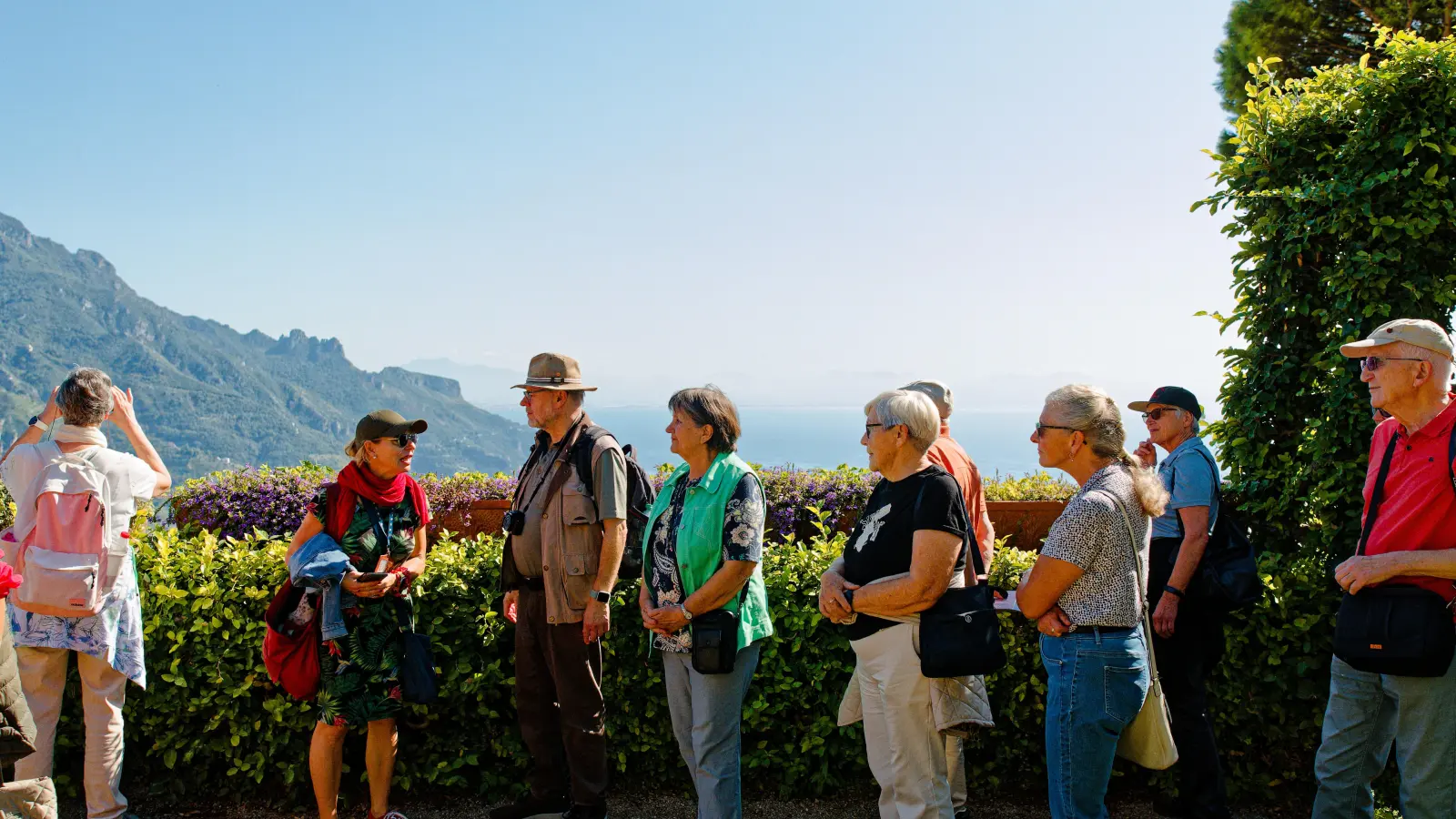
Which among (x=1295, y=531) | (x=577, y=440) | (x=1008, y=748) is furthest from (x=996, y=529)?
(x=577, y=440)

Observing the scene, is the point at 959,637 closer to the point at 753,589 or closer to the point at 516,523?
the point at 753,589

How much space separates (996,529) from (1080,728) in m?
5.66

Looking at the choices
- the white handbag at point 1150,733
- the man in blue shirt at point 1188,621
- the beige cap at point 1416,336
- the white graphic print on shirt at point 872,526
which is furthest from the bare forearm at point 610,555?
the beige cap at point 1416,336

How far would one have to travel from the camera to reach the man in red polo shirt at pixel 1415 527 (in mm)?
3393

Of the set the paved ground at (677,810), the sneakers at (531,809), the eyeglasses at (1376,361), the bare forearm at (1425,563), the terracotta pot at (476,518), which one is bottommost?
the paved ground at (677,810)

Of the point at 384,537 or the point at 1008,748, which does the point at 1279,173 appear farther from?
the point at 384,537

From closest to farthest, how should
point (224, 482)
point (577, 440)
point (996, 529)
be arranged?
point (577, 440) < point (996, 529) < point (224, 482)

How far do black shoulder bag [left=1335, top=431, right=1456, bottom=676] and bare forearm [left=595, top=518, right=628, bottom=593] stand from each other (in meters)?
2.97

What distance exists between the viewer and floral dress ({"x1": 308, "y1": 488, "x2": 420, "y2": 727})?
13.7 feet

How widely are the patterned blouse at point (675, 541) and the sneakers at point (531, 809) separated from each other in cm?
119

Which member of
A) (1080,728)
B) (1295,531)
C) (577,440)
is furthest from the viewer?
(1295,531)

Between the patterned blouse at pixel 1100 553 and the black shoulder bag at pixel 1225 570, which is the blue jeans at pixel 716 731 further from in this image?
the black shoulder bag at pixel 1225 570

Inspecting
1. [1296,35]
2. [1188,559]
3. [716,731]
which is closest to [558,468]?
[716,731]

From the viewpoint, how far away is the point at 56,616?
13.7 ft
